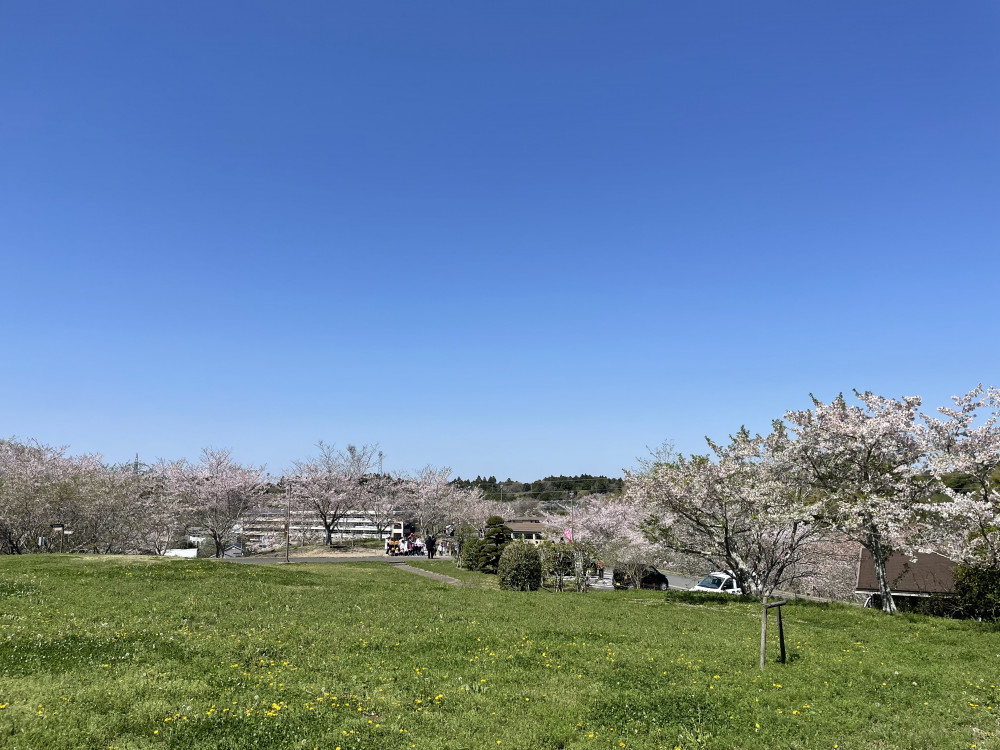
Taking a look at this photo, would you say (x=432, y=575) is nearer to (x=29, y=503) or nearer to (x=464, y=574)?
(x=464, y=574)

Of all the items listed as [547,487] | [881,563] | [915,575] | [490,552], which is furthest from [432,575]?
[547,487]

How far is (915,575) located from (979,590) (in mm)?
13488

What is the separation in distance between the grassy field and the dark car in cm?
1837

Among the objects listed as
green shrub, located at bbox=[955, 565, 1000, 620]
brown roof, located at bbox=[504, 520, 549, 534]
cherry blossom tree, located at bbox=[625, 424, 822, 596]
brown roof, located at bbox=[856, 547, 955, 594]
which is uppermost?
cherry blossom tree, located at bbox=[625, 424, 822, 596]

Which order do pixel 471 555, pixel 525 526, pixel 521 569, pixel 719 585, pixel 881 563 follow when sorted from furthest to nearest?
1. pixel 525 526
2. pixel 471 555
3. pixel 719 585
4. pixel 521 569
5. pixel 881 563

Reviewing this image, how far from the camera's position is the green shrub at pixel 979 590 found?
1691 centimetres

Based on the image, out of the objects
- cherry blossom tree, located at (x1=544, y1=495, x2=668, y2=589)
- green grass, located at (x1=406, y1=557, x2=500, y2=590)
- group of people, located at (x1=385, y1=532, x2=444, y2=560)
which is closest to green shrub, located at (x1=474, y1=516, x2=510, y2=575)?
green grass, located at (x1=406, y1=557, x2=500, y2=590)

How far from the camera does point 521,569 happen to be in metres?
25.2

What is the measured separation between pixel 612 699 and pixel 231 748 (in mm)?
5210

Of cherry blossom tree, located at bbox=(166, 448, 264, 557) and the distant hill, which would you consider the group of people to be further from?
the distant hill

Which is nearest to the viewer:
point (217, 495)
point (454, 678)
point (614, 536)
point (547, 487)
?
point (454, 678)

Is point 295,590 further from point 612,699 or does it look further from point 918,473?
point 918,473

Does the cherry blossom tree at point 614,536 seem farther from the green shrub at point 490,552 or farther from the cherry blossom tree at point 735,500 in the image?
the green shrub at point 490,552

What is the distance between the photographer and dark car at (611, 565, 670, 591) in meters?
34.5
